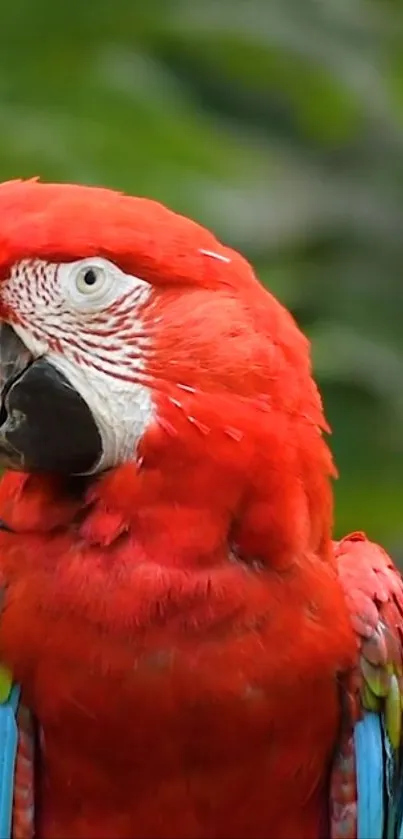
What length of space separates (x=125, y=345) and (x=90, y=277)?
0.18 ft

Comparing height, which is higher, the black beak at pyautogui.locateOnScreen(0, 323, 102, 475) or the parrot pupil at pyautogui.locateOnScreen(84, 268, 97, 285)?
the parrot pupil at pyautogui.locateOnScreen(84, 268, 97, 285)

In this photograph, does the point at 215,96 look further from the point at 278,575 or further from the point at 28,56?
the point at 278,575

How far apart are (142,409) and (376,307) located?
0.78 m

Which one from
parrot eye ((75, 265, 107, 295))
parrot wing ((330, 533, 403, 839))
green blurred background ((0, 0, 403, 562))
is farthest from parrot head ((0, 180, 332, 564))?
green blurred background ((0, 0, 403, 562))

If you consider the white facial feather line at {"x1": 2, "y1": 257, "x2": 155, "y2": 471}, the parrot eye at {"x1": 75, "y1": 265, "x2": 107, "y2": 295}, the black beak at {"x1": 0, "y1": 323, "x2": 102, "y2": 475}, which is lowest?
the black beak at {"x1": 0, "y1": 323, "x2": 102, "y2": 475}

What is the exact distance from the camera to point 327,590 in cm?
115

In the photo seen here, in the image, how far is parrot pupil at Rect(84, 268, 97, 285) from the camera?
40.0 inches

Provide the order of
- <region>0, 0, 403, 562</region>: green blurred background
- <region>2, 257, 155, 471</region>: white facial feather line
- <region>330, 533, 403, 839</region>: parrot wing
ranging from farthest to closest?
<region>0, 0, 403, 562</region>: green blurred background, <region>330, 533, 403, 839</region>: parrot wing, <region>2, 257, 155, 471</region>: white facial feather line

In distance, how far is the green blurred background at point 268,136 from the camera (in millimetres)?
1350

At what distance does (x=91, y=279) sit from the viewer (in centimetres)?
102

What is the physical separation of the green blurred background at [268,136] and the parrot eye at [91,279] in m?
0.32

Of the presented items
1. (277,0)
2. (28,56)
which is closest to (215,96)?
(277,0)

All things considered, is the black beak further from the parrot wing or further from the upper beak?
the parrot wing

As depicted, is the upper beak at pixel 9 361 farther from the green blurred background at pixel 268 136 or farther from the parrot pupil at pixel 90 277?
the green blurred background at pixel 268 136
